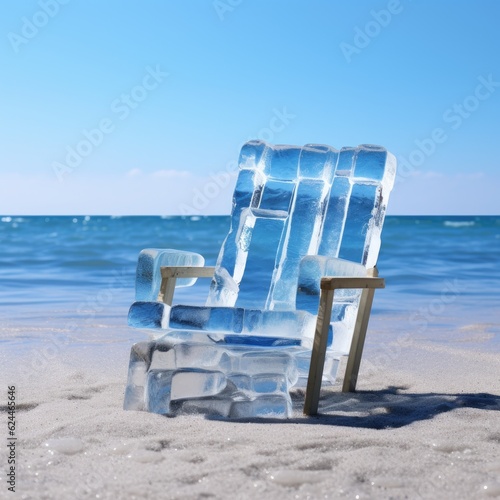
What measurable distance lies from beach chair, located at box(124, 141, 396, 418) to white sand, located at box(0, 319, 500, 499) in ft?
0.57

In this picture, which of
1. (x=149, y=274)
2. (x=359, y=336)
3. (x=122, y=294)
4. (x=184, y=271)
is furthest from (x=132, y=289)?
(x=359, y=336)

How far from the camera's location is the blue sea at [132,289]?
18.8ft

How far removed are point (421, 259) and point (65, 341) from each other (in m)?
11.6

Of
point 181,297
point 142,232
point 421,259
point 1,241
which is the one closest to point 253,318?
point 181,297

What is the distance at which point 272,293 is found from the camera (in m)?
3.83

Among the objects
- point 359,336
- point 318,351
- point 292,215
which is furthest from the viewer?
point 292,215

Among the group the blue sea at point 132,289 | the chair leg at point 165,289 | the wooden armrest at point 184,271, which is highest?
the wooden armrest at point 184,271

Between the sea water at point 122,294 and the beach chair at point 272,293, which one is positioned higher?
the beach chair at point 272,293

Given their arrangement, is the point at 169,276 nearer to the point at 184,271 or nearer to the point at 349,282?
the point at 184,271

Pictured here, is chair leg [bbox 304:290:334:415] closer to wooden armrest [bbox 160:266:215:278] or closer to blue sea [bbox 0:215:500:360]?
wooden armrest [bbox 160:266:215:278]

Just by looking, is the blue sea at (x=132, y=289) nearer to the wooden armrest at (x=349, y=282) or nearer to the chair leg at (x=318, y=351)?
the wooden armrest at (x=349, y=282)

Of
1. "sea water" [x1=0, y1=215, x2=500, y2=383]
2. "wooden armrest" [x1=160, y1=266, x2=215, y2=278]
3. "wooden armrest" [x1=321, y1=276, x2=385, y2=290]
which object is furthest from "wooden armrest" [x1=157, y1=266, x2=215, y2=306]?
"wooden armrest" [x1=321, y1=276, x2=385, y2=290]

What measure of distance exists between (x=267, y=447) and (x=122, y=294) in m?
5.94

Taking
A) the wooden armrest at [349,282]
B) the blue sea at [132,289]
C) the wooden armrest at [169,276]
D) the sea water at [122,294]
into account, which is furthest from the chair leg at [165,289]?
the blue sea at [132,289]
